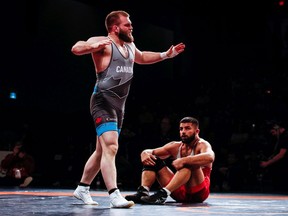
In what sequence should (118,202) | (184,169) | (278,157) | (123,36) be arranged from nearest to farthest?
(118,202) < (123,36) < (184,169) < (278,157)

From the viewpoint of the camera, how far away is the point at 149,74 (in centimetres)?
1518

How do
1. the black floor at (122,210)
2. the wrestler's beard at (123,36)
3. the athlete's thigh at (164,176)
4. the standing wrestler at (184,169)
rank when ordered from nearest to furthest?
the black floor at (122,210) → the wrestler's beard at (123,36) → the standing wrestler at (184,169) → the athlete's thigh at (164,176)

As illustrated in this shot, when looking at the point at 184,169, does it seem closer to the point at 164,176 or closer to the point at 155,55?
the point at 164,176

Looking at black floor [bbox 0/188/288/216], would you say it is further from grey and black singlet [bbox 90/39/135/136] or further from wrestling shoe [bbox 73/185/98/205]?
grey and black singlet [bbox 90/39/135/136]

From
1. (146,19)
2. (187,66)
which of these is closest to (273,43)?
(187,66)

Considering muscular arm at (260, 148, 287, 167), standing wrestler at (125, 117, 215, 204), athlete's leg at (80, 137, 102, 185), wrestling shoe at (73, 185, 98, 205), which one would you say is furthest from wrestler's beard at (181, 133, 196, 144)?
muscular arm at (260, 148, 287, 167)

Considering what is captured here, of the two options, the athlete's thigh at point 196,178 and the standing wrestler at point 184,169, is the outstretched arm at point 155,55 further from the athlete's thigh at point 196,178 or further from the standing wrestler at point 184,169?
the athlete's thigh at point 196,178

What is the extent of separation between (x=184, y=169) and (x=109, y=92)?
95 centimetres

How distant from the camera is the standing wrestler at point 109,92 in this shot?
3711 mm

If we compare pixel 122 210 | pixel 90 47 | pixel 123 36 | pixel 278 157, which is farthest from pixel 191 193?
pixel 278 157

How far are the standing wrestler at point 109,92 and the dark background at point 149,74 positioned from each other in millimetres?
5016

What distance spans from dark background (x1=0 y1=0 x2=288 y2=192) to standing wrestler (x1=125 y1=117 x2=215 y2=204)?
4.35m

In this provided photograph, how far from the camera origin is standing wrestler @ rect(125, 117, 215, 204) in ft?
13.7

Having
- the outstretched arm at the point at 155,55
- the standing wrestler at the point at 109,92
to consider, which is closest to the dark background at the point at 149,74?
the outstretched arm at the point at 155,55
